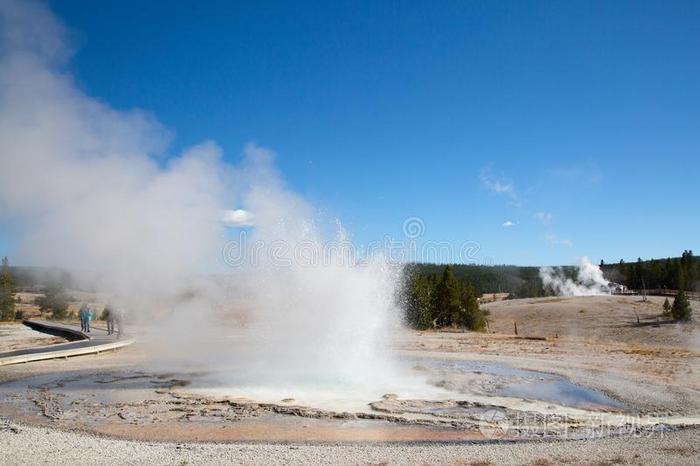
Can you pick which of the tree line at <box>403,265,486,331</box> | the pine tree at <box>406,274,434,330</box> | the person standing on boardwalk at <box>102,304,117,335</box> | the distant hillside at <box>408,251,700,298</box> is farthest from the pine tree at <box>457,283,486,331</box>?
the person standing on boardwalk at <box>102,304,117,335</box>

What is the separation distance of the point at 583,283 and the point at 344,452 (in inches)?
3497

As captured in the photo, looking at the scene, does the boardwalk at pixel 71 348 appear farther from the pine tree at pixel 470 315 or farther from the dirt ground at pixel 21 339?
the pine tree at pixel 470 315

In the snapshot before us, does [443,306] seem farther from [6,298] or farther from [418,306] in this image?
[6,298]

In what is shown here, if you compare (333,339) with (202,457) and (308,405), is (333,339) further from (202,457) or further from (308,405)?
(202,457)

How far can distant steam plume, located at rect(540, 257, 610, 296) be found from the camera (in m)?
83.9

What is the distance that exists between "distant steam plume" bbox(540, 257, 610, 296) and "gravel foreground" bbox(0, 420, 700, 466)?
80.1 meters

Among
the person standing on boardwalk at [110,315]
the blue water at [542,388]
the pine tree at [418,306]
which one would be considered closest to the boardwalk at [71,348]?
the person standing on boardwalk at [110,315]

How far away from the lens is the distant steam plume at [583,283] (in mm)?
83875

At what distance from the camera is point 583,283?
87562 millimetres

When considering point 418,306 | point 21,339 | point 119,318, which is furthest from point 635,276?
point 21,339

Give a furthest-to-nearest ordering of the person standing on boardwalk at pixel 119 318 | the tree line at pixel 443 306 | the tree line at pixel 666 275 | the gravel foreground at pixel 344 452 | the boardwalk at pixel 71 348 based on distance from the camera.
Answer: the tree line at pixel 666 275
the tree line at pixel 443 306
the person standing on boardwalk at pixel 119 318
the boardwalk at pixel 71 348
the gravel foreground at pixel 344 452

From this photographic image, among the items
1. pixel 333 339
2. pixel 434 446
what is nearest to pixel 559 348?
pixel 333 339

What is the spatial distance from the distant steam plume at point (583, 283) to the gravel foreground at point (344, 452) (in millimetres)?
80079

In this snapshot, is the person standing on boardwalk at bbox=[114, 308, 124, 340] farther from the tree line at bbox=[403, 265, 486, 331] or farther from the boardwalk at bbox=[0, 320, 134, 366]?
the tree line at bbox=[403, 265, 486, 331]
